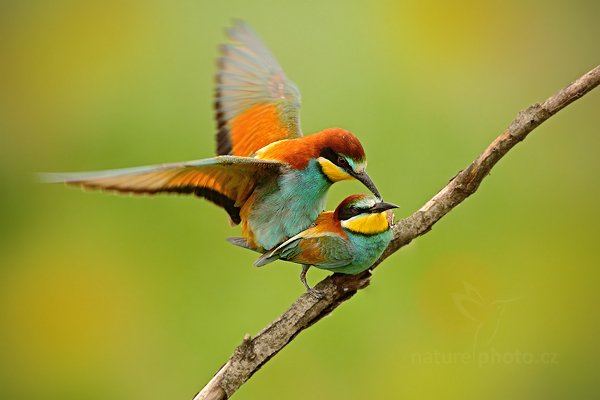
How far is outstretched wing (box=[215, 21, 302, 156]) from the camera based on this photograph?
156 centimetres

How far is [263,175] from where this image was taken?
1.30 metres

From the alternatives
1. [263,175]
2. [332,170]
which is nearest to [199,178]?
[263,175]

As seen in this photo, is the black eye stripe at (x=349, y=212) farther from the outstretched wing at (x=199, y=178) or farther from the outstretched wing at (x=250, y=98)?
the outstretched wing at (x=250, y=98)

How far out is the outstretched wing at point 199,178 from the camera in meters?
1.08

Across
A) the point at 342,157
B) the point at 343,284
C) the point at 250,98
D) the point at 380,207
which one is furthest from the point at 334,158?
the point at 250,98

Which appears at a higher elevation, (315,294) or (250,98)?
(250,98)

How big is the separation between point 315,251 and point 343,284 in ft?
0.29

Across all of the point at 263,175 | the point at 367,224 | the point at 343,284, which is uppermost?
the point at 263,175

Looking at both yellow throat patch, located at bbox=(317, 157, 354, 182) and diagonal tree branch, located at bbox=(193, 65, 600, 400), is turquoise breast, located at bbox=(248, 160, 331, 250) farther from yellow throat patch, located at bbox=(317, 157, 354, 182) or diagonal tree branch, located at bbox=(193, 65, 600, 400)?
diagonal tree branch, located at bbox=(193, 65, 600, 400)

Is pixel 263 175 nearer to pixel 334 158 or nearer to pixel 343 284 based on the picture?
pixel 334 158

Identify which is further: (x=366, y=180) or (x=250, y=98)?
(x=250, y=98)

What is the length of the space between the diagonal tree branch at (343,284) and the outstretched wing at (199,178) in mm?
216

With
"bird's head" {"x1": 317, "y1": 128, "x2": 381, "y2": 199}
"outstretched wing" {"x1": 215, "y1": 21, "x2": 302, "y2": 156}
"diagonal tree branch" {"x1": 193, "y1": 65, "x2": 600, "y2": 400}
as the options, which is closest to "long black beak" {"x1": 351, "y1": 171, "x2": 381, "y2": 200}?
"bird's head" {"x1": 317, "y1": 128, "x2": 381, "y2": 199}

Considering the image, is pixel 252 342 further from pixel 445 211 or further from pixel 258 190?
pixel 445 211
